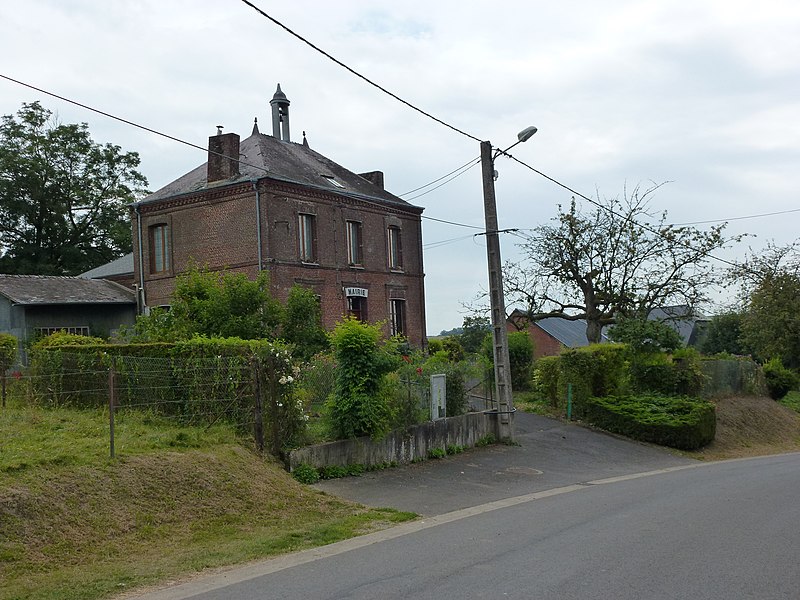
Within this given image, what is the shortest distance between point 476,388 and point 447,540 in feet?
46.2

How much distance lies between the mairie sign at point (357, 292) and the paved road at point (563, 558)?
831 inches

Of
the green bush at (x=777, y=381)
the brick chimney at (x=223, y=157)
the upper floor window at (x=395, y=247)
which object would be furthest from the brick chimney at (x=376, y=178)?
the green bush at (x=777, y=381)

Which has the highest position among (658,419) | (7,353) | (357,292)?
(357,292)

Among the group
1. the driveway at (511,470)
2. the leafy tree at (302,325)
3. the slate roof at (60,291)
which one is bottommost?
the driveway at (511,470)

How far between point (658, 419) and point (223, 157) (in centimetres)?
1819

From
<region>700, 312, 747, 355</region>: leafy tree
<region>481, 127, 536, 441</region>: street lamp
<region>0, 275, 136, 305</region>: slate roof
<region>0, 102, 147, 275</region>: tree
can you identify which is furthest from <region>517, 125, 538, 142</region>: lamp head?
<region>700, 312, 747, 355</region>: leafy tree

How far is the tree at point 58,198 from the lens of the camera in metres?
47.3

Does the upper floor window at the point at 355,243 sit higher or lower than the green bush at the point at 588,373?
higher

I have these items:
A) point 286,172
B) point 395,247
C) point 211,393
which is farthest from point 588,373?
point 211,393

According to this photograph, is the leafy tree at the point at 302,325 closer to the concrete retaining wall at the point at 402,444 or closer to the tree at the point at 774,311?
the concrete retaining wall at the point at 402,444

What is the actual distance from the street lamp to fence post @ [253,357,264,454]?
307 inches

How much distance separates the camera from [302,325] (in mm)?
23250

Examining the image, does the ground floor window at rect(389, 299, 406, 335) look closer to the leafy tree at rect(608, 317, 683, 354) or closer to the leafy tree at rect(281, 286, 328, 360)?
the leafy tree at rect(608, 317, 683, 354)

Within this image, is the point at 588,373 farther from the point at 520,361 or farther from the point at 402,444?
the point at 402,444
